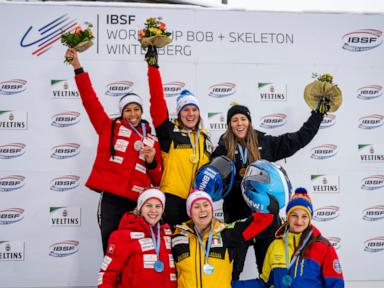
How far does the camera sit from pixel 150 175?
3561 mm

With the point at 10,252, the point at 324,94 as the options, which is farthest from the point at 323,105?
the point at 10,252

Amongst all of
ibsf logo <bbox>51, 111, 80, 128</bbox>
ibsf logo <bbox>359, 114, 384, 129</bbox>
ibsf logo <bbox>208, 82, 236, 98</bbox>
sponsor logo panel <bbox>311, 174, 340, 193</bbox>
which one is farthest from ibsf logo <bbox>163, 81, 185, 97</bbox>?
ibsf logo <bbox>359, 114, 384, 129</bbox>

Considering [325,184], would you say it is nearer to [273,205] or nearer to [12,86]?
[273,205]

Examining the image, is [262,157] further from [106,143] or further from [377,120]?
[377,120]

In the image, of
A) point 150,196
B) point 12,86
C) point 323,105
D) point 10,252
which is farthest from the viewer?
point 12,86

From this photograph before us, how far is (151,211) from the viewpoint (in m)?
3.21

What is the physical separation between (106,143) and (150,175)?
1.28ft

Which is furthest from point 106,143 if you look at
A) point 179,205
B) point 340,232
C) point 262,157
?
point 340,232

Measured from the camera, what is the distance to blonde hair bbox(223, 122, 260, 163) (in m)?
3.50

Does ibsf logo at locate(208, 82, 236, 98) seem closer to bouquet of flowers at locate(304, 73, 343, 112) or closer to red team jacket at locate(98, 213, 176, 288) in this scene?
bouquet of flowers at locate(304, 73, 343, 112)

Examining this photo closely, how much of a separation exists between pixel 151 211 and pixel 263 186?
2.43ft

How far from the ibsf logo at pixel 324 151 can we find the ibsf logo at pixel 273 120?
39 centimetres

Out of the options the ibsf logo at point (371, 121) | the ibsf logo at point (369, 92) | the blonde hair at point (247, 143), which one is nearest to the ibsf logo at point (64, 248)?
the blonde hair at point (247, 143)

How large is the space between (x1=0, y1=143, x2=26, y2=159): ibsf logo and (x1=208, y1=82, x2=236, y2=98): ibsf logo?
1.77 m
